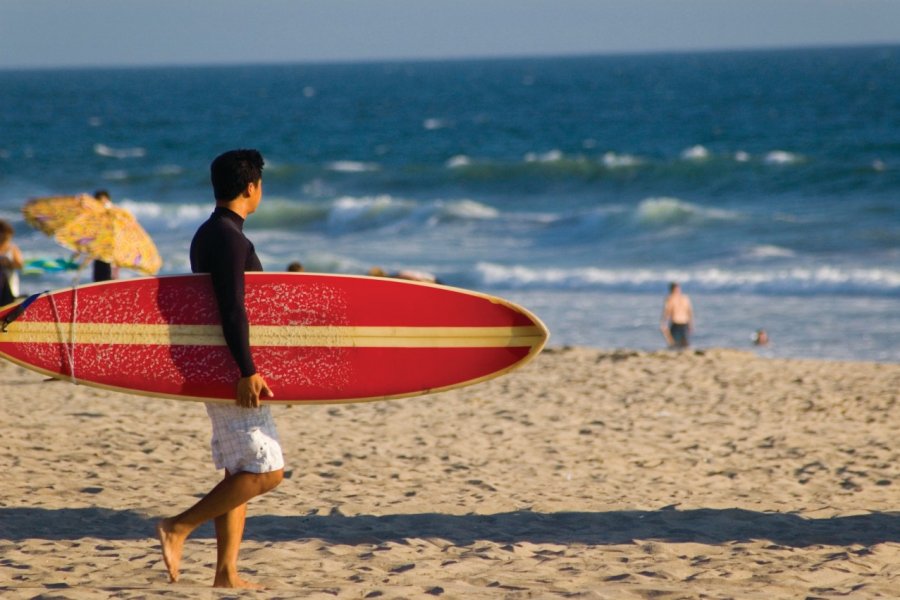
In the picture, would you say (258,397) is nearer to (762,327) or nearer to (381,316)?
(381,316)

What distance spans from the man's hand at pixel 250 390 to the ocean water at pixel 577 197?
9883mm

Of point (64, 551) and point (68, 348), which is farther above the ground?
point (68, 348)

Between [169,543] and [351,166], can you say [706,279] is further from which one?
[351,166]

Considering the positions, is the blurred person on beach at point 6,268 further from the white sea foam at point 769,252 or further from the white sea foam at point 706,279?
the white sea foam at point 769,252

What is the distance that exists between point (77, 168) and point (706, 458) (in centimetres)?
3584


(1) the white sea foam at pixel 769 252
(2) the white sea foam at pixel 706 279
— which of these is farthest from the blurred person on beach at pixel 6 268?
(1) the white sea foam at pixel 769 252

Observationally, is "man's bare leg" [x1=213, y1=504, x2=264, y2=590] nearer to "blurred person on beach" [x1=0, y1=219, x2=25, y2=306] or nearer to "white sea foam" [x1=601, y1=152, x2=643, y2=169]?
"blurred person on beach" [x1=0, y1=219, x2=25, y2=306]

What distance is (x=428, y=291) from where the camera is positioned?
423 centimetres

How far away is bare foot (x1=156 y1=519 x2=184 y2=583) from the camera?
12.4ft

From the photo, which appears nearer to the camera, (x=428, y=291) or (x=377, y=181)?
(x=428, y=291)

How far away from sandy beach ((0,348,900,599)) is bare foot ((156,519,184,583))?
0.11 metres

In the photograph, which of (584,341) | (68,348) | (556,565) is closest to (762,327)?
(584,341)

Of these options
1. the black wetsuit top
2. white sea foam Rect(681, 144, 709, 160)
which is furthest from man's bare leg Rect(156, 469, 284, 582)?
white sea foam Rect(681, 144, 709, 160)

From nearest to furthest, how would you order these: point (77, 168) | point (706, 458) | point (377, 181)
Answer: point (706, 458) → point (377, 181) → point (77, 168)
